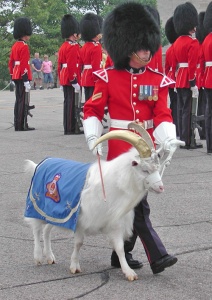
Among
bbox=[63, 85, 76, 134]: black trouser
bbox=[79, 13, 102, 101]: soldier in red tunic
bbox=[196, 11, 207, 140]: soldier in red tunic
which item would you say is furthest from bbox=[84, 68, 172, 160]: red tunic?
bbox=[63, 85, 76, 134]: black trouser

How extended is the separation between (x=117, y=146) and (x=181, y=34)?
688cm

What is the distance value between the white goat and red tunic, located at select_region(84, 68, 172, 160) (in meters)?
0.33

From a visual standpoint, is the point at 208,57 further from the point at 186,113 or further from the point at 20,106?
the point at 20,106

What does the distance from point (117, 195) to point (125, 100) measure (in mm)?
741

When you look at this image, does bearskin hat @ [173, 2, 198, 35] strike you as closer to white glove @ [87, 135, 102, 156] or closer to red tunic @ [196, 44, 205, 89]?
red tunic @ [196, 44, 205, 89]

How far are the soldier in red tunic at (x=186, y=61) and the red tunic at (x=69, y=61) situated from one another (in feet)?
8.13

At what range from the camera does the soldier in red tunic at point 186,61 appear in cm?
1199

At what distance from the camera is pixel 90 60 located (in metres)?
14.4

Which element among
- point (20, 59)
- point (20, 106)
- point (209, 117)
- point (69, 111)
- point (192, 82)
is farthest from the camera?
point (20, 106)

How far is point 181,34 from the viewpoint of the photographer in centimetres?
1230

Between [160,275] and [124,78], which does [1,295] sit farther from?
[124,78]

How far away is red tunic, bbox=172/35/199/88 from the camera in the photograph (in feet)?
39.2

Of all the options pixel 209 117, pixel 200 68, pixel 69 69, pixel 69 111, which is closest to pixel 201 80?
pixel 200 68

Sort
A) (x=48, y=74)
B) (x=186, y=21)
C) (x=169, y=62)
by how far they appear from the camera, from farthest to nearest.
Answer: (x=48, y=74) < (x=169, y=62) < (x=186, y=21)
